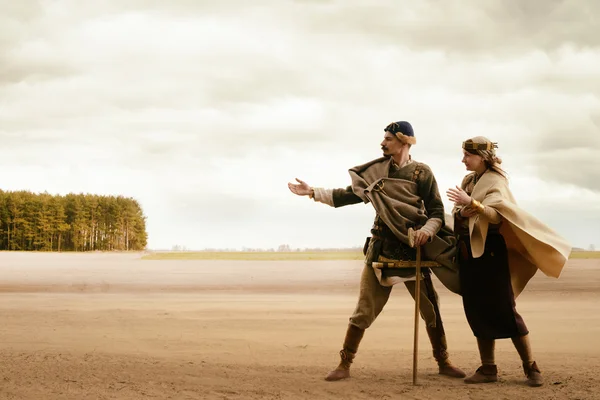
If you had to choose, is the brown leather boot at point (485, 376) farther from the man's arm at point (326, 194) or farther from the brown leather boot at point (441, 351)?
the man's arm at point (326, 194)

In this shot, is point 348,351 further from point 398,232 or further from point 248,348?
point 248,348

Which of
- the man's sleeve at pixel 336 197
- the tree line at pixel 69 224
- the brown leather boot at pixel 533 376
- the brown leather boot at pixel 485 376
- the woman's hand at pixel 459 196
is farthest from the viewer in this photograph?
the tree line at pixel 69 224

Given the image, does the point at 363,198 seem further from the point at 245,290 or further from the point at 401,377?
the point at 245,290

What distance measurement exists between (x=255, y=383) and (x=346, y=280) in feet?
42.4

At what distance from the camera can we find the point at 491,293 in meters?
5.12

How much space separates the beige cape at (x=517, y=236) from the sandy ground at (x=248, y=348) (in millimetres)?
993

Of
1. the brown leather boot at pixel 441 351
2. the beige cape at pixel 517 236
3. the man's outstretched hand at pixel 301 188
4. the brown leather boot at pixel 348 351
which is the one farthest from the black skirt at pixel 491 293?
the man's outstretched hand at pixel 301 188

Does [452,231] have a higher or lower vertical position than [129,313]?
higher

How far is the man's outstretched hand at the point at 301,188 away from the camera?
5641 millimetres

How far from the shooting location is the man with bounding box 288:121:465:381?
207 inches

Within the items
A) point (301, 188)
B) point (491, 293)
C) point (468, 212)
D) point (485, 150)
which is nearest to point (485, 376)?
point (491, 293)

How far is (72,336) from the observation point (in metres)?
7.94

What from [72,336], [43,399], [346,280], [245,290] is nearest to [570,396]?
[43,399]

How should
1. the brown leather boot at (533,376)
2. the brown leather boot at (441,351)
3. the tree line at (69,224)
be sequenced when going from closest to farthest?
the brown leather boot at (533,376), the brown leather boot at (441,351), the tree line at (69,224)
